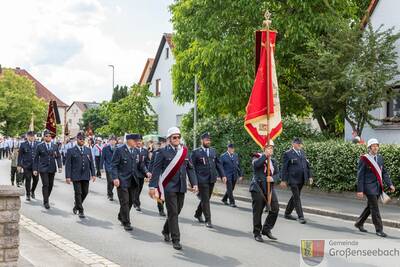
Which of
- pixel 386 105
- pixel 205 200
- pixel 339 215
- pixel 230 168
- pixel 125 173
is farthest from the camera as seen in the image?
pixel 386 105

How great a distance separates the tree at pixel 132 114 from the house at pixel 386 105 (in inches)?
784

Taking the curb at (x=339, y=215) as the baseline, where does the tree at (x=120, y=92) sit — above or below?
above

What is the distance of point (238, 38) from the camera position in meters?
24.0

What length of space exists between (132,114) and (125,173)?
2890 cm

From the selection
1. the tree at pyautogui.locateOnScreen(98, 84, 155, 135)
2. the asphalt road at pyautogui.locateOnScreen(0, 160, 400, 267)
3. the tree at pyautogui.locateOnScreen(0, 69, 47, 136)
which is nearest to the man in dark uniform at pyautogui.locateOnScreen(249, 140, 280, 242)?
the asphalt road at pyautogui.locateOnScreen(0, 160, 400, 267)

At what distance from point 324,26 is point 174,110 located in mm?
24640

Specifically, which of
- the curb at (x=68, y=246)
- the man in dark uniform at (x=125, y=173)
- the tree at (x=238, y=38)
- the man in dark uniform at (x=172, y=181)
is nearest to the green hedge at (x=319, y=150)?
the tree at (x=238, y=38)

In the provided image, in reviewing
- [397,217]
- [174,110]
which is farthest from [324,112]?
[174,110]

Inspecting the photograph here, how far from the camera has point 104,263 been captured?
8.28 metres

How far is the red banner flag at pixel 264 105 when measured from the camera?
445 inches

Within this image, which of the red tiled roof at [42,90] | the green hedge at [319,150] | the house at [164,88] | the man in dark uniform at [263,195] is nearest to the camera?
the man in dark uniform at [263,195]

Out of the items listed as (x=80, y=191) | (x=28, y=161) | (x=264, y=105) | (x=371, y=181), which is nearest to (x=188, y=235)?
(x=264, y=105)

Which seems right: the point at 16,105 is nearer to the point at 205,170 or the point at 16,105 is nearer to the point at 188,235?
the point at 205,170

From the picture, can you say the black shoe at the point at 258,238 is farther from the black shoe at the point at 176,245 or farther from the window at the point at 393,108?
the window at the point at 393,108
